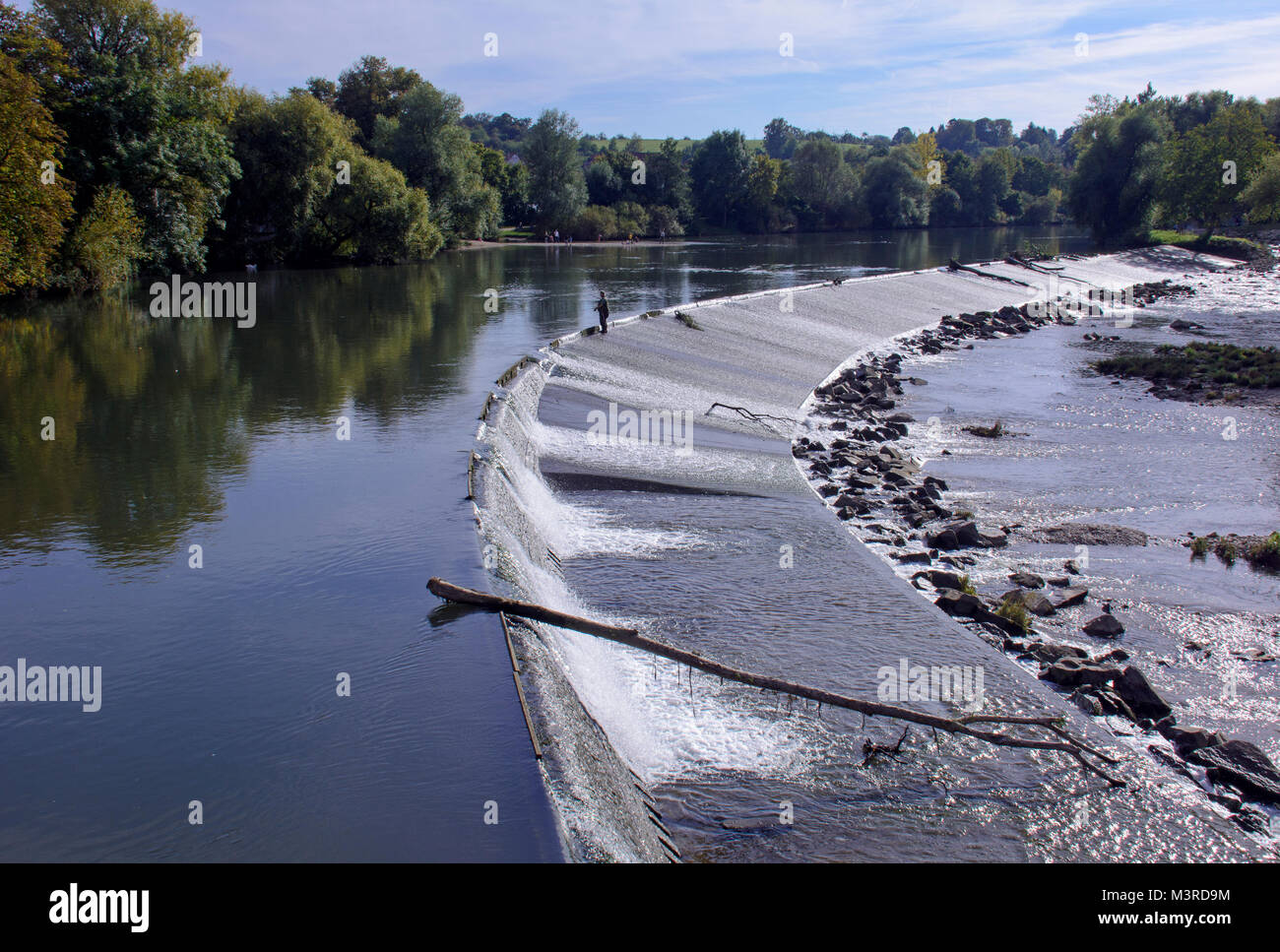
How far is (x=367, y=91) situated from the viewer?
253 ft

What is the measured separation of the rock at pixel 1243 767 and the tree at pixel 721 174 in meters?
92.8

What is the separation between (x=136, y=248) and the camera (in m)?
35.7

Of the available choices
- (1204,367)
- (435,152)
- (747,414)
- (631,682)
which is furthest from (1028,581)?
(435,152)

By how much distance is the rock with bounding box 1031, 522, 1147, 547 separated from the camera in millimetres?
13562

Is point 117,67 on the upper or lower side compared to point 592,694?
upper

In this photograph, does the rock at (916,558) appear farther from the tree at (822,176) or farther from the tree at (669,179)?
the tree at (822,176)

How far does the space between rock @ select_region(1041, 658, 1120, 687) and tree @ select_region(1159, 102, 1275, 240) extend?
74244 mm

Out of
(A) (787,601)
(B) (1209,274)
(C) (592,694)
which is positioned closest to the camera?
(C) (592,694)

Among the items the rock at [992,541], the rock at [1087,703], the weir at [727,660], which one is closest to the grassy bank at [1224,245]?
the weir at [727,660]

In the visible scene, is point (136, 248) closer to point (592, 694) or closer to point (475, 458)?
point (475, 458)

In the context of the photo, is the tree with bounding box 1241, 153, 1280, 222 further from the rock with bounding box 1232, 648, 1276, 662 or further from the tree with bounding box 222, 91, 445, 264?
the rock with bounding box 1232, 648, 1276, 662
